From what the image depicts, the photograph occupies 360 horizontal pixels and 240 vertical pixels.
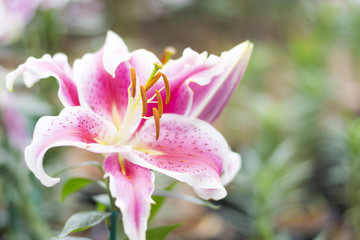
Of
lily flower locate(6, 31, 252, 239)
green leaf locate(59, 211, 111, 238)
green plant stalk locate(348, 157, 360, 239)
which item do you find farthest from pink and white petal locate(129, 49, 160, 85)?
green plant stalk locate(348, 157, 360, 239)

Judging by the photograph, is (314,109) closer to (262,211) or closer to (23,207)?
(262,211)

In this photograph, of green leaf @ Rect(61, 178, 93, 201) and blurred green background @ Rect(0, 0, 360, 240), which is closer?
green leaf @ Rect(61, 178, 93, 201)

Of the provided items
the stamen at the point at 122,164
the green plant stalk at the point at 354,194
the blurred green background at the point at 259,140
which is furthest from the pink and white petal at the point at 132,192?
the green plant stalk at the point at 354,194

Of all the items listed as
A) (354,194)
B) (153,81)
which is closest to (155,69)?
(153,81)

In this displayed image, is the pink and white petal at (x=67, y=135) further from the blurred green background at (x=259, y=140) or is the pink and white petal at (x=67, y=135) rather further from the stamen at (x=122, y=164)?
the blurred green background at (x=259, y=140)

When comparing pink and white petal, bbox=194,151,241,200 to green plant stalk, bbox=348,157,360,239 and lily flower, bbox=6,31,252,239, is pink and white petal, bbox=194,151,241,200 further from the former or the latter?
green plant stalk, bbox=348,157,360,239

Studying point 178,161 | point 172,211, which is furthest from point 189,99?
point 172,211
